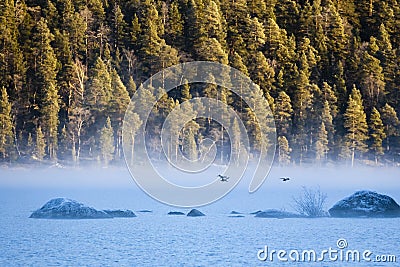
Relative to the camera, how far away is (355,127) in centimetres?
4378

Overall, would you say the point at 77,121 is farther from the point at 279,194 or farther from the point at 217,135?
the point at 279,194

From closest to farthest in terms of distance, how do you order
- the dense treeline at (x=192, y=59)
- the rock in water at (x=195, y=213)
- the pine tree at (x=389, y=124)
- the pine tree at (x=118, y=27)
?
the rock in water at (x=195, y=213) < the dense treeline at (x=192, y=59) < the pine tree at (x=389, y=124) < the pine tree at (x=118, y=27)

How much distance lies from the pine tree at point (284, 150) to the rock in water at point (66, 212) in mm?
18591

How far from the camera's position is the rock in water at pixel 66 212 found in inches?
925

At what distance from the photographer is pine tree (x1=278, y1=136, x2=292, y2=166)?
4150 cm

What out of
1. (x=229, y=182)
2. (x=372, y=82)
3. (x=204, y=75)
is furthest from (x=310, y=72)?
(x=229, y=182)

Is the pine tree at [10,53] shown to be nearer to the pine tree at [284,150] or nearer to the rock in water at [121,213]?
the pine tree at [284,150]

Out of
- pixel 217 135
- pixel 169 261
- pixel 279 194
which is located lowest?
pixel 169 261

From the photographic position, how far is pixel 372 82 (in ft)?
152

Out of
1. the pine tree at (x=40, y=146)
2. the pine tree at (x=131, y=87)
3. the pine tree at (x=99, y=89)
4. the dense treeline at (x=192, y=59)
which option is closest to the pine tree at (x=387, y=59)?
the dense treeline at (x=192, y=59)

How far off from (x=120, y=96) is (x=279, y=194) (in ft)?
41.8

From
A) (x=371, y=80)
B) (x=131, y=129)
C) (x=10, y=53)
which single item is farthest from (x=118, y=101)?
(x=371, y=80)

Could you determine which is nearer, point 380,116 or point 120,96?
point 120,96

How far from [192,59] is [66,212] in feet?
75.9
